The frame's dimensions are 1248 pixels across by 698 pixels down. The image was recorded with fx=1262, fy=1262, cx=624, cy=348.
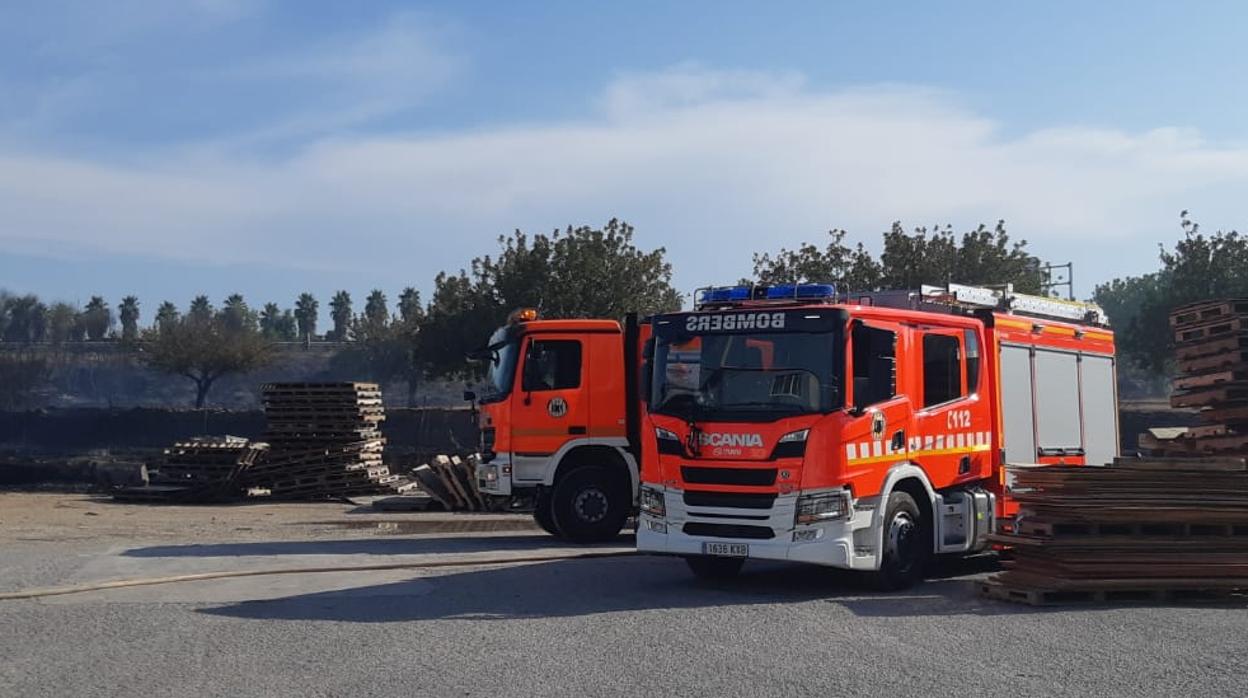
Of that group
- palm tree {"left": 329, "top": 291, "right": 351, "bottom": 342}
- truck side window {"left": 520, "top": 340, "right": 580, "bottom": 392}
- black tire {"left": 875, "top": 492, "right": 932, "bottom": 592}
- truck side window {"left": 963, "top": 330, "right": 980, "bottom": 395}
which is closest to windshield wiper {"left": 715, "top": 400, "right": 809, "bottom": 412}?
black tire {"left": 875, "top": 492, "right": 932, "bottom": 592}

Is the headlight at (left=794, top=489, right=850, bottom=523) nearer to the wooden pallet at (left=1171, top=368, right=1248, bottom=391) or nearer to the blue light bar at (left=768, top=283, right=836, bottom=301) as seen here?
the blue light bar at (left=768, top=283, right=836, bottom=301)

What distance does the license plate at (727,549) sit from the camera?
11.6 m

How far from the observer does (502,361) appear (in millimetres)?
17359

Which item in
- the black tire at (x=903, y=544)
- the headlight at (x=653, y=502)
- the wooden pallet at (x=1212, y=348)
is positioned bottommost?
the black tire at (x=903, y=544)

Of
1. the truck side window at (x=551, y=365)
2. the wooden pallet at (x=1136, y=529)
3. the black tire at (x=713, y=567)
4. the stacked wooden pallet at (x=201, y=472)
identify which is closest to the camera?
the wooden pallet at (x=1136, y=529)

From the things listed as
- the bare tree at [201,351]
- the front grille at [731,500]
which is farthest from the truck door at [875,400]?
the bare tree at [201,351]

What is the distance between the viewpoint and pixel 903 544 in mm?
12227

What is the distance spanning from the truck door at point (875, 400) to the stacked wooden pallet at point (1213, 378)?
5248mm

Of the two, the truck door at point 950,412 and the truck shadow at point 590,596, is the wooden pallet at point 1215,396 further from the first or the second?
the truck shadow at point 590,596

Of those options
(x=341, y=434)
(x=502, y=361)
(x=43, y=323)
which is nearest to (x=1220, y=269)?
(x=341, y=434)

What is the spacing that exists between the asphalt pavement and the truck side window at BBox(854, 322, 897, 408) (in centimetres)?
192

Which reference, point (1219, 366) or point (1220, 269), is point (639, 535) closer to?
point (1219, 366)

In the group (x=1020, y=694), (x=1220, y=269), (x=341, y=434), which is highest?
(x=1220, y=269)

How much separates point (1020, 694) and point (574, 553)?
330 inches
